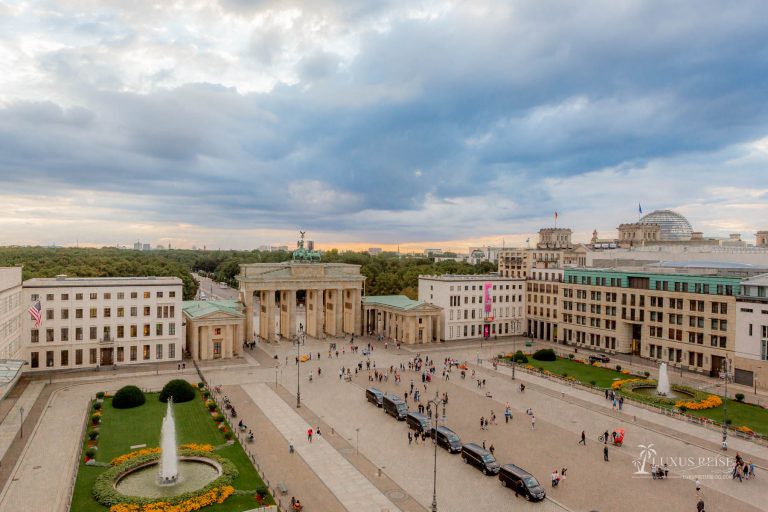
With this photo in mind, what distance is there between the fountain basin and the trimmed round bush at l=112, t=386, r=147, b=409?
17.9m

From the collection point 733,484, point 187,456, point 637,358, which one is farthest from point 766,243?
point 187,456

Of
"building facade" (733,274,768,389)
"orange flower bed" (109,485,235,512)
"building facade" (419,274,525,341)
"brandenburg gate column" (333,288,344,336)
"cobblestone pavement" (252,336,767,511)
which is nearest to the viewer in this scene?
"orange flower bed" (109,485,235,512)

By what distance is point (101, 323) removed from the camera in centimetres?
7894

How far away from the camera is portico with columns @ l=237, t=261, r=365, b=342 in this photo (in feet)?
327

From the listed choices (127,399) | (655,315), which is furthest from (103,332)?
(655,315)

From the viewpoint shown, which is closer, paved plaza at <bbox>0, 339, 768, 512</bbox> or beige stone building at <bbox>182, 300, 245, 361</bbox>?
paved plaza at <bbox>0, 339, 768, 512</bbox>

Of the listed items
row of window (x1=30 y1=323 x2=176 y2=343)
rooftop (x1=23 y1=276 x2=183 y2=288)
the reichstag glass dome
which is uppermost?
the reichstag glass dome

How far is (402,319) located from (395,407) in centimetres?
4875

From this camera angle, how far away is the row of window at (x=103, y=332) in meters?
75.5

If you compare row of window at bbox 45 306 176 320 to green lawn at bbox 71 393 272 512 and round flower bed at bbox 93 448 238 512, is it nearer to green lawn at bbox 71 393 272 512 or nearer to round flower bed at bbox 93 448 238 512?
green lawn at bbox 71 393 272 512

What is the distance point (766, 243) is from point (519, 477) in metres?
156

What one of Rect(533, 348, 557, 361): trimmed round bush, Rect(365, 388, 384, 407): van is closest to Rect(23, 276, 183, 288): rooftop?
Rect(365, 388, 384, 407): van

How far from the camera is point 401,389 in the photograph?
2721 inches

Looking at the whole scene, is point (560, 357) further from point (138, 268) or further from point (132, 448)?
point (138, 268)
